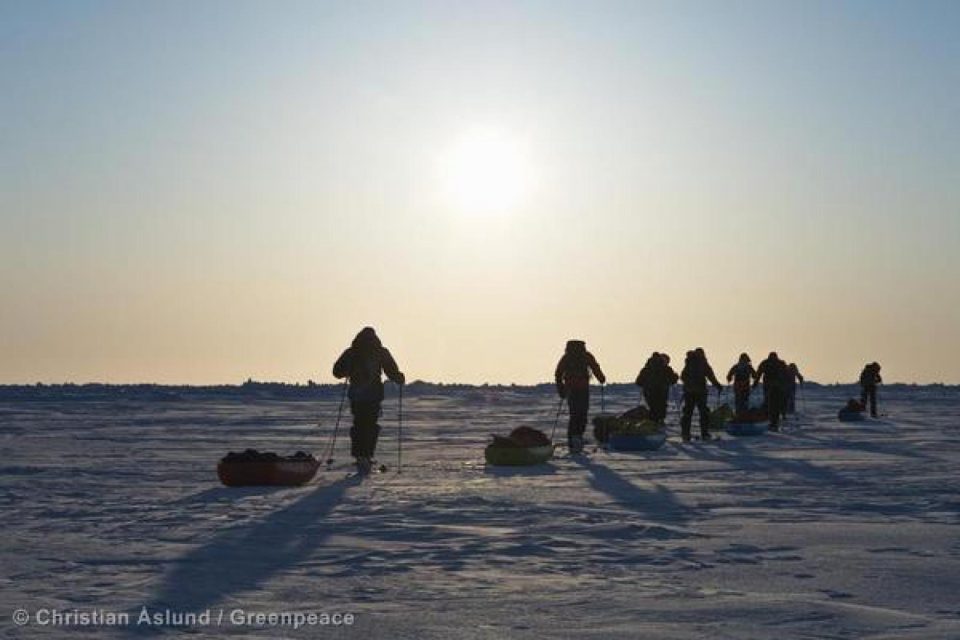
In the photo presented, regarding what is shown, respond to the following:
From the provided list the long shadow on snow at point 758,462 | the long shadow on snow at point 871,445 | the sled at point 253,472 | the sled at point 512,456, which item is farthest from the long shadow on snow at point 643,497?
the long shadow on snow at point 871,445

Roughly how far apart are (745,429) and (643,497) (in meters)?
16.5

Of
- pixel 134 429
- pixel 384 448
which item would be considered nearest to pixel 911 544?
pixel 384 448

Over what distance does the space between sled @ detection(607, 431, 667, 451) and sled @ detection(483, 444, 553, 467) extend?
422cm

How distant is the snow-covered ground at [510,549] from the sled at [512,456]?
2.73ft

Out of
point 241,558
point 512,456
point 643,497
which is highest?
point 512,456

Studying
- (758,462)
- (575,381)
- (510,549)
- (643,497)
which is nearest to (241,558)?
(510,549)

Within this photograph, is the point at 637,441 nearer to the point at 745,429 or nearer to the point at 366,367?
the point at 366,367

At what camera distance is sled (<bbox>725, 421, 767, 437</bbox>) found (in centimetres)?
2920

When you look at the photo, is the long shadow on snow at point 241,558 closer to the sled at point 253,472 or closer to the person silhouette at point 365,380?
the sled at point 253,472

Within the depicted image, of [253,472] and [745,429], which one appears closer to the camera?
[253,472]

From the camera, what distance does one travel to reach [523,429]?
19.4m

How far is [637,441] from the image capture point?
2283 centimetres

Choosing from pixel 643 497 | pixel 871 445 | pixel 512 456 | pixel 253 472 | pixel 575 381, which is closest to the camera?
pixel 643 497

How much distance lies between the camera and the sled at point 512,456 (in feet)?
60.9
